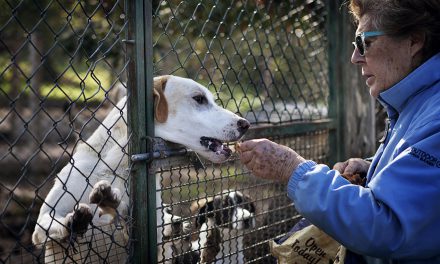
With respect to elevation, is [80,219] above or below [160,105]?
below

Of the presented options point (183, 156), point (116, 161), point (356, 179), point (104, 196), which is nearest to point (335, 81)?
point (183, 156)

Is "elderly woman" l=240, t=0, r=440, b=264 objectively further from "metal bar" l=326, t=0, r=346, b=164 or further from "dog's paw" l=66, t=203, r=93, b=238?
"metal bar" l=326, t=0, r=346, b=164

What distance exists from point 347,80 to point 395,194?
2.69 meters

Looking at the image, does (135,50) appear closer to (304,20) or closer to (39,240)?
(39,240)

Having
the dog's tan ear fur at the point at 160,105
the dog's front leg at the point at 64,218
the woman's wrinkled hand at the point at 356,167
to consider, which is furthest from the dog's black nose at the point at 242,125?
the dog's front leg at the point at 64,218

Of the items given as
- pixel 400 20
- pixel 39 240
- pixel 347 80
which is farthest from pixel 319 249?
pixel 347 80

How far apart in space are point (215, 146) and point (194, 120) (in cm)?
21

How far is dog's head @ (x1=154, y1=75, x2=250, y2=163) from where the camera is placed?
2740 millimetres

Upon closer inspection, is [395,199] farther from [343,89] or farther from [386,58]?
[343,89]

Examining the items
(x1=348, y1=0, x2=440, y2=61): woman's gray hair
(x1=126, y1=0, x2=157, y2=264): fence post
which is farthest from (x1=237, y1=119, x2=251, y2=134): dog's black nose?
(x1=348, y1=0, x2=440, y2=61): woman's gray hair

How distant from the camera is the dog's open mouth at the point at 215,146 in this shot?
276 cm

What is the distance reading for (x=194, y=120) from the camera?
289 cm

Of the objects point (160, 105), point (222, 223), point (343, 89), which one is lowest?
point (222, 223)

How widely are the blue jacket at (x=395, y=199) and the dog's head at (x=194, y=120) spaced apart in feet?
3.51
